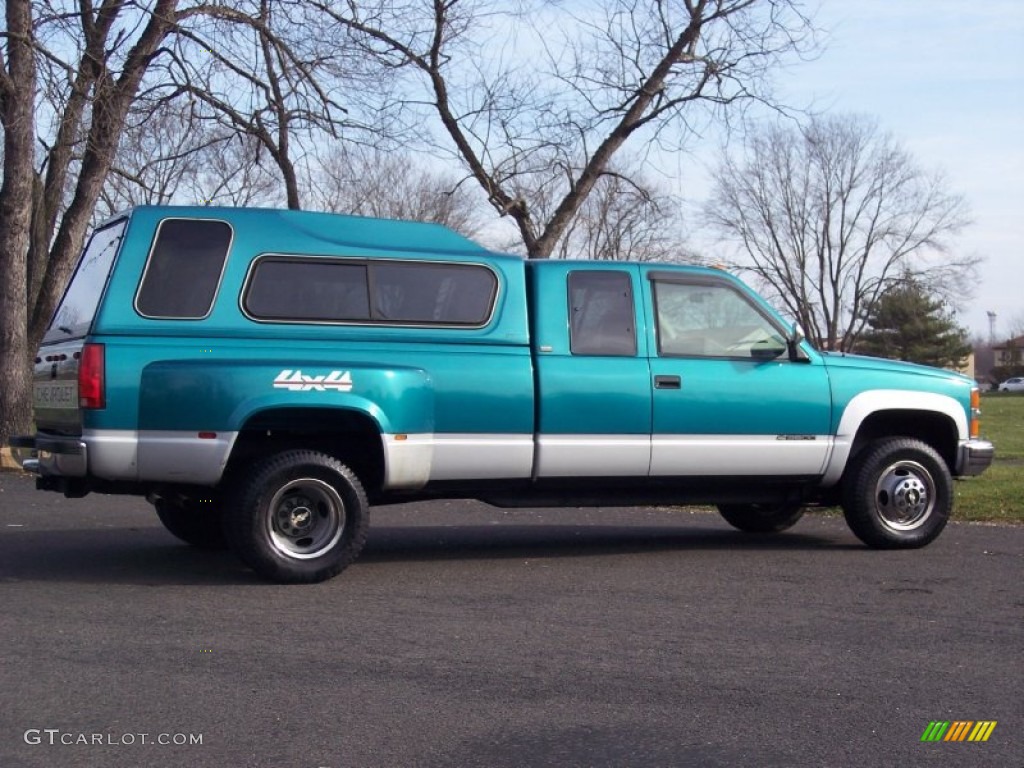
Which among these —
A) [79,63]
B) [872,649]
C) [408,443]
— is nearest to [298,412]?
[408,443]

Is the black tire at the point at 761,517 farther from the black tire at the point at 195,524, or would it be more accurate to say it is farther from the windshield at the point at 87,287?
the windshield at the point at 87,287

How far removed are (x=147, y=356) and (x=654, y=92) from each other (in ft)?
42.4

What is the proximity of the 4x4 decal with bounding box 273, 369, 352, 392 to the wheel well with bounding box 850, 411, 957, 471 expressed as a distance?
12.4ft

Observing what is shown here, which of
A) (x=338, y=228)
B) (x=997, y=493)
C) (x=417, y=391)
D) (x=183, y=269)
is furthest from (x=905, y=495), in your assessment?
(x=183, y=269)

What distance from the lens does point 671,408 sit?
817cm

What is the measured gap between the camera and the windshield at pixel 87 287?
292 inches

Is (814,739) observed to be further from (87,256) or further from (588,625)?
(87,256)

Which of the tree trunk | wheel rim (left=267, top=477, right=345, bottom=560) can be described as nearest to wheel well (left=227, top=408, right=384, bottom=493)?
wheel rim (left=267, top=477, right=345, bottom=560)

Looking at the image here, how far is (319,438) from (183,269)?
1.33 meters

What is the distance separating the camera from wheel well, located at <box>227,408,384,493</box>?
740 centimetres

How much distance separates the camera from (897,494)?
28.9ft

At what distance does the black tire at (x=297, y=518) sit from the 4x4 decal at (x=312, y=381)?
0.46 m

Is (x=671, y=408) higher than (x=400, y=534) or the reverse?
higher

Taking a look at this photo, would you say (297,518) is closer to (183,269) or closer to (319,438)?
(319,438)
